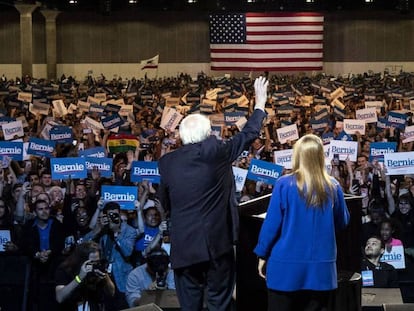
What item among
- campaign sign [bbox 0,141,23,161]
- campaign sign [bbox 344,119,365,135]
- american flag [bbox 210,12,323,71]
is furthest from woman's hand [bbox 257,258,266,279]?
american flag [bbox 210,12,323,71]

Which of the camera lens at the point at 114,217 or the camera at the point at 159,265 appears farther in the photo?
the camera lens at the point at 114,217

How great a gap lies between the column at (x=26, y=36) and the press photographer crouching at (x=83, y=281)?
41.0 metres

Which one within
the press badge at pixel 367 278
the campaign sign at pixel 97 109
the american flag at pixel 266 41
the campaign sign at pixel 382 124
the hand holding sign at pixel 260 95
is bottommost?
the press badge at pixel 367 278

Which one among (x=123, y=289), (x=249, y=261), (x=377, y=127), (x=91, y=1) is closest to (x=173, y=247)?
(x=249, y=261)

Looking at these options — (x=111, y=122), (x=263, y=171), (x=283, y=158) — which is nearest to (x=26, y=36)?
(x=111, y=122)

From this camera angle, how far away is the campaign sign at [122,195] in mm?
9945

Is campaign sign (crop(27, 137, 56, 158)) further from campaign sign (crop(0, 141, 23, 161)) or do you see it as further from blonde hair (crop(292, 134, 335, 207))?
blonde hair (crop(292, 134, 335, 207))

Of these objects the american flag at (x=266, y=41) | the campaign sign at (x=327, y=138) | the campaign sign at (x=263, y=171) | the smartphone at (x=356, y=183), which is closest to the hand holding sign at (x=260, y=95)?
the campaign sign at (x=263, y=171)

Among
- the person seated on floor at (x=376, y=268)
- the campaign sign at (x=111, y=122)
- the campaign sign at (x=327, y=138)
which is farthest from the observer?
the campaign sign at (x=111, y=122)

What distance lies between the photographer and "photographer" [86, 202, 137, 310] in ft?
29.7

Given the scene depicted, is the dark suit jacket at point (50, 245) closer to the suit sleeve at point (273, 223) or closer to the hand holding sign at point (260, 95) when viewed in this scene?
the hand holding sign at point (260, 95)

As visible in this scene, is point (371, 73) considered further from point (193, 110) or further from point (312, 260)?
point (312, 260)

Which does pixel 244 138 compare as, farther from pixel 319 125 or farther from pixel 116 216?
pixel 319 125

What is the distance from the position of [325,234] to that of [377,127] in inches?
503
